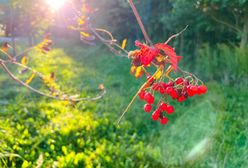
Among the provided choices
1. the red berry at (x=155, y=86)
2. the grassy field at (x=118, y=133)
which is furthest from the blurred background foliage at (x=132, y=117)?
the red berry at (x=155, y=86)

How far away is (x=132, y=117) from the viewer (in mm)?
4141

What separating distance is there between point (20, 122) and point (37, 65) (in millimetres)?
4081

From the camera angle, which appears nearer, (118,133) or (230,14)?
(118,133)

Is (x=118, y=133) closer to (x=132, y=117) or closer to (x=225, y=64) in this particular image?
(x=132, y=117)

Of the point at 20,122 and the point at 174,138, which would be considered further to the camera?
the point at 20,122

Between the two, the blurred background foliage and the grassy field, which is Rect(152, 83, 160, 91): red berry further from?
the grassy field

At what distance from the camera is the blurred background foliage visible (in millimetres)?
2824

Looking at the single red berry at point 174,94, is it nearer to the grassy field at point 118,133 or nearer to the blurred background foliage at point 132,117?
the blurred background foliage at point 132,117

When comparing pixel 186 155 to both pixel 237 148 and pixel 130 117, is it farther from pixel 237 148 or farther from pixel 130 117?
pixel 130 117

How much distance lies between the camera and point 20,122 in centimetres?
365

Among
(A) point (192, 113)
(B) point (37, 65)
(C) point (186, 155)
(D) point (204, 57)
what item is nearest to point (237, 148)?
(C) point (186, 155)

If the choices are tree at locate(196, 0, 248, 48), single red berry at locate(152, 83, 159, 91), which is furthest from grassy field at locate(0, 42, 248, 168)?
single red berry at locate(152, 83, 159, 91)

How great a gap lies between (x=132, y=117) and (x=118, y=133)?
0.59m

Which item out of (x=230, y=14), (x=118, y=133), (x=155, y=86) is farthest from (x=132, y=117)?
(x=155, y=86)
